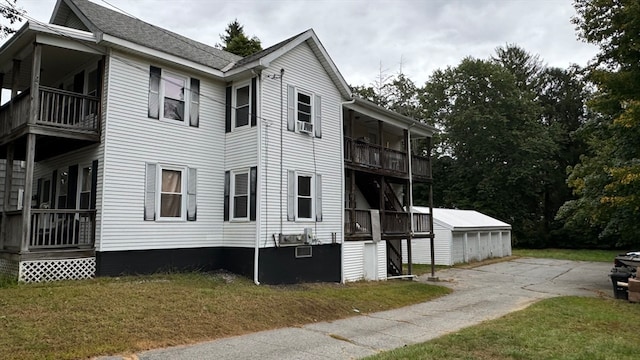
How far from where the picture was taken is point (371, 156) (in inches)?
752

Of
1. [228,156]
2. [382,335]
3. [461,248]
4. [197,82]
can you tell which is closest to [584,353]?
[382,335]

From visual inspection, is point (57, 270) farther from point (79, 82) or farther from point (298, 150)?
point (298, 150)

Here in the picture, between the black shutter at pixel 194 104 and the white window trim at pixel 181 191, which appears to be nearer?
the white window trim at pixel 181 191

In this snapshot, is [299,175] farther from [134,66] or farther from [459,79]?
[459,79]

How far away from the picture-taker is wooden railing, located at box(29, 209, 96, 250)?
1177 centimetres

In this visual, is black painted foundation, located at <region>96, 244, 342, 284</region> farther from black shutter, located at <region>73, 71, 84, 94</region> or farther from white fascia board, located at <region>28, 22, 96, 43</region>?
white fascia board, located at <region>28, 22, 96, 43</region>

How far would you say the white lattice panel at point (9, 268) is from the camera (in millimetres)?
11203

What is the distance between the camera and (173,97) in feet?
46.0

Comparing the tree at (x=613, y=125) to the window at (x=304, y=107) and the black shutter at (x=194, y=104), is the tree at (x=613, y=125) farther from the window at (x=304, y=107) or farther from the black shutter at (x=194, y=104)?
the black shutter at (x=194, y=104)

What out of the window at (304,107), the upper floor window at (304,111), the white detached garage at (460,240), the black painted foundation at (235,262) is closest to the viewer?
the black painted foundation at (235,262)

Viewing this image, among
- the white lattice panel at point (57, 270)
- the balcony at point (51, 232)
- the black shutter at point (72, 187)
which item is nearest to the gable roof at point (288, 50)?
the black shutter at point (72, 187)

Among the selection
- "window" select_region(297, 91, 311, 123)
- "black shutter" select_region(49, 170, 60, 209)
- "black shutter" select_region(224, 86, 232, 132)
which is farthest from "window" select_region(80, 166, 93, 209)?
"window" select_region(297, 91, 311, 123)

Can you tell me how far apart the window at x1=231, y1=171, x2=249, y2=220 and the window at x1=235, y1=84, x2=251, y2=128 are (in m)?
1.76

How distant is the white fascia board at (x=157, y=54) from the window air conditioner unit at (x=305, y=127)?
10.0 feet
